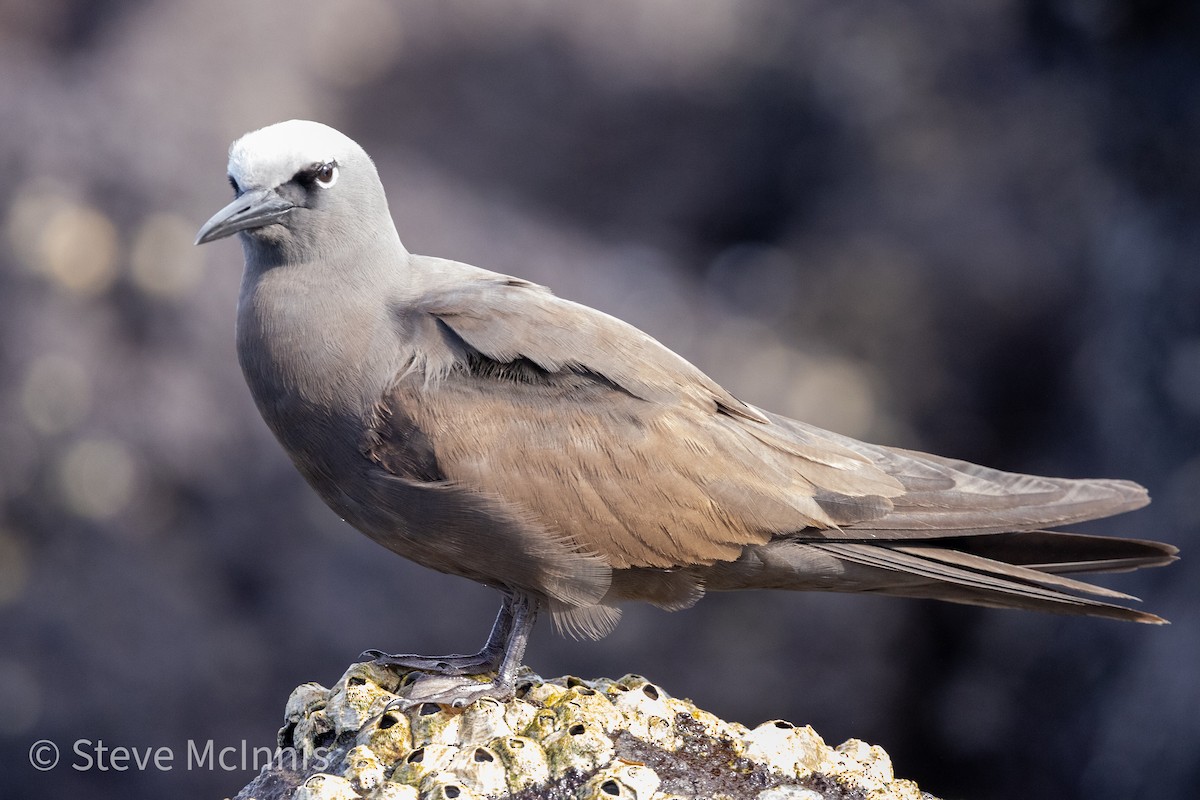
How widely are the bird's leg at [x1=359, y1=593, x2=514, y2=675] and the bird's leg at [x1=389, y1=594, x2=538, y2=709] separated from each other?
6 centimetres

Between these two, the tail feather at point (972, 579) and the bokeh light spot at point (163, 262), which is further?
the bokeh light spot at point (163, 262)

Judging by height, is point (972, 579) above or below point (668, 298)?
below

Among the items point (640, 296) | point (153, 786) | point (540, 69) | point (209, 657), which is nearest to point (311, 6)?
point (540, 69)

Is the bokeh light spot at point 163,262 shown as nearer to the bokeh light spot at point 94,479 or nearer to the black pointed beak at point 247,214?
the bokeh light spot at point 94,479

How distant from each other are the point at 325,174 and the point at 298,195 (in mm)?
107

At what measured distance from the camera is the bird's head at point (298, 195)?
140 inches

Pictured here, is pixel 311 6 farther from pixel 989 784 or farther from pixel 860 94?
pixel 989 784

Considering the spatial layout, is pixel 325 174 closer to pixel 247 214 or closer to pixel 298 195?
pixel 298 195

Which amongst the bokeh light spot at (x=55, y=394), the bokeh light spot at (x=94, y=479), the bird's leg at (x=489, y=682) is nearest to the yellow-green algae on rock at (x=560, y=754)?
the bird's leg at (x=489, y=682)

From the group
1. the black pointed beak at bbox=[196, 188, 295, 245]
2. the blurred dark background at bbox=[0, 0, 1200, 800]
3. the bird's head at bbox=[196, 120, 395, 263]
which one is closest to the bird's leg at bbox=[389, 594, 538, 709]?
the bird's head at bbox=[196, 120, 395, 263]

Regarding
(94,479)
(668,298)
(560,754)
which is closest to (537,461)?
(560,754)

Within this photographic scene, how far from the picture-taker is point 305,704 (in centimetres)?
368

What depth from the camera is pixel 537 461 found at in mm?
3621

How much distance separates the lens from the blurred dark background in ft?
20.6
